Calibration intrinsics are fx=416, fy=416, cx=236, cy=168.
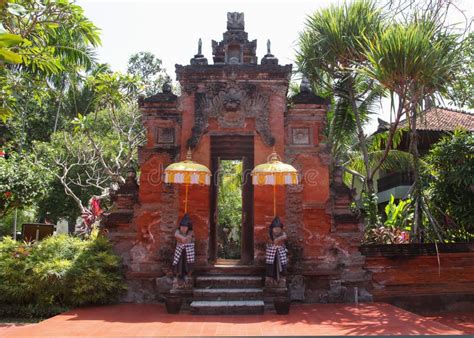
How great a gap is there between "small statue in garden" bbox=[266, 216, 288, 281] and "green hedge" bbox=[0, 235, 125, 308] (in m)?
2.86

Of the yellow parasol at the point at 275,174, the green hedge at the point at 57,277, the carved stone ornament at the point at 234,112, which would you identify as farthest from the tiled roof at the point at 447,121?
the green hedge at the point at 57,277

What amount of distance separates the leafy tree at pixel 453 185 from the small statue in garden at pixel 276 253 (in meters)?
3.86

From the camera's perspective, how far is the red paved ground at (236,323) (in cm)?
574

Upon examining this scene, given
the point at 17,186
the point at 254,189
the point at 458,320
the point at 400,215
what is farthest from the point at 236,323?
the point at 17,186

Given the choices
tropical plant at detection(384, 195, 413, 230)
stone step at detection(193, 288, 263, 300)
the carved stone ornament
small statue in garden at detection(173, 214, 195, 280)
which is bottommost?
stone step at detection(193, 288, 263, 300)

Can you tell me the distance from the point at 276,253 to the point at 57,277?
395 cm

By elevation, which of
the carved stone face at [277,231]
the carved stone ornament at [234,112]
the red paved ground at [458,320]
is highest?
the carved stone ornament at [234,112]

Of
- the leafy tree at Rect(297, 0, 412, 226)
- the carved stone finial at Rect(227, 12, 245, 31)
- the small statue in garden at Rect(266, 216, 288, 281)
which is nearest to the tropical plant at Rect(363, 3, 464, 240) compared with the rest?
the leafy tree at Rect(297, 0, 412, 226)

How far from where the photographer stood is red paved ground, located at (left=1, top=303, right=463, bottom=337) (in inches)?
226

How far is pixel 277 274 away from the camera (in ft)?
24.4

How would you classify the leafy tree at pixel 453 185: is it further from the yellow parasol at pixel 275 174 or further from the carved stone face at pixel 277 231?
the carved stone face at pixel 277 231

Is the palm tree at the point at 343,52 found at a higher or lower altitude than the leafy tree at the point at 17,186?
higher

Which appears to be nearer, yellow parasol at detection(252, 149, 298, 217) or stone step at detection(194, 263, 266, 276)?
yellow parasol at detection(252, 149, 298, 217)

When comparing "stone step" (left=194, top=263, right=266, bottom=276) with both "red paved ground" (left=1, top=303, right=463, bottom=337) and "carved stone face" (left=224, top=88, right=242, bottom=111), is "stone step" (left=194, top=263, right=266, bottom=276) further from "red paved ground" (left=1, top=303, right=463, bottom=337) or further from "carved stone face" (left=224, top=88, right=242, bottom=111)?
"carved stone face" (left=224, top=88, right=242, bottom=111)
